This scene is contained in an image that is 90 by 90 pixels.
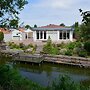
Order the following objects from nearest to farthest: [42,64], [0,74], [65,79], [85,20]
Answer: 1. [85,20]
2. [65,79]
3. [0,74]
4. [42,64]

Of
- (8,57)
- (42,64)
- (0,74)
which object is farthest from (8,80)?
(8,57)

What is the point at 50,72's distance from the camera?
894 inches

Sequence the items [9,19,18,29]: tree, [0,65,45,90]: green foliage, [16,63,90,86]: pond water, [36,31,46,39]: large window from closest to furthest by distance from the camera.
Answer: [0,65,45,90]: green foliage < [9,19,18,29]: tree < [16,63,90,86]: pond water < [36,31,46,39]: large window

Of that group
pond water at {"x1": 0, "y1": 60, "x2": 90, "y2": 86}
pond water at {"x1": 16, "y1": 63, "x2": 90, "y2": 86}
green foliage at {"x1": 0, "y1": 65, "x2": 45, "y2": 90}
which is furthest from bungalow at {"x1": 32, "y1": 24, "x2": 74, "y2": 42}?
green foliage at {"x1": 0, "y1": 65, "x2": 45, "y2": 90}

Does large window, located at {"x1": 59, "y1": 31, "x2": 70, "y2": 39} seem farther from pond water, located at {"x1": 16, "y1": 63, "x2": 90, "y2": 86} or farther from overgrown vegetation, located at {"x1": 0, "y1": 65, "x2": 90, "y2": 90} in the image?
overgrown vegetation, located at {"x1": 0, "y1": 65, "x2": 90, "y2": 90}

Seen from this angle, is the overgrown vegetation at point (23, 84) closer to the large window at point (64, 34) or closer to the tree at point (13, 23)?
the tree at point (13, 23)

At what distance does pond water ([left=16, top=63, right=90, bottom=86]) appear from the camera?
66.8 ft

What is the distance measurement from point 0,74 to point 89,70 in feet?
53.5

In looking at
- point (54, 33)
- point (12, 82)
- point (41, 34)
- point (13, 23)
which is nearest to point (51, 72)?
point (13, 23)

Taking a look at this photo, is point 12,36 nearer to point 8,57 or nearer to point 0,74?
point 8,57

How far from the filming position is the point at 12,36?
49219 millimetres

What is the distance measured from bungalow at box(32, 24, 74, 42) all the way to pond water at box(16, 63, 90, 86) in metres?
19.3

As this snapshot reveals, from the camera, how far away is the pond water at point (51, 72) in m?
20.4

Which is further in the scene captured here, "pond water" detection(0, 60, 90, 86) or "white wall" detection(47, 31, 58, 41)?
"white wall" detection(47, 31, 58, 41)
